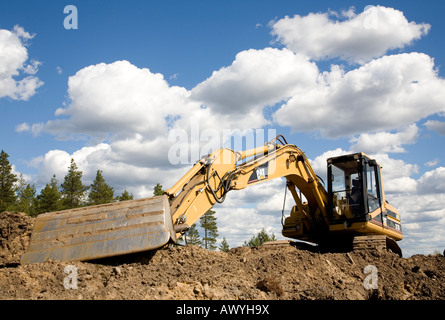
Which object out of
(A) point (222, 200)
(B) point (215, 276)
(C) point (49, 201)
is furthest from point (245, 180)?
(C) point (49, 201)

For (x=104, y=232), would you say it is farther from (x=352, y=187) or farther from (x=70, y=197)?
(x=70, y=197)

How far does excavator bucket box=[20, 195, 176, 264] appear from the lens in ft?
23.9

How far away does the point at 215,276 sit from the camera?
7160 millimetres

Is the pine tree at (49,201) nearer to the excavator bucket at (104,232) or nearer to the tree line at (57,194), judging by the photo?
the tree line at (57,194)

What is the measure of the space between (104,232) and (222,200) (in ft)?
9.03

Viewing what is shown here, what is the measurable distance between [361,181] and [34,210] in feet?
113

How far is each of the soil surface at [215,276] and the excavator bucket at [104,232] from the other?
33 centimetres

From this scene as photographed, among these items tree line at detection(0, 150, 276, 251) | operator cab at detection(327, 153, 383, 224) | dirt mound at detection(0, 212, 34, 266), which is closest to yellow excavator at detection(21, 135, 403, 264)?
operator cab at detection(327, 153, 383, 224)

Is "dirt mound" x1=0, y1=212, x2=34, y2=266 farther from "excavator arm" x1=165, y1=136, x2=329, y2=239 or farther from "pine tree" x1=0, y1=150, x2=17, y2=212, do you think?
"pine tree" x1=0, y1=150, x2=17, y2=212

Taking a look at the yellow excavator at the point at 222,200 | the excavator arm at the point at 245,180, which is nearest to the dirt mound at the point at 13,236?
the yellow excavator at the point at 222,200

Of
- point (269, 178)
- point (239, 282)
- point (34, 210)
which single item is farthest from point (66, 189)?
point (239, 282)

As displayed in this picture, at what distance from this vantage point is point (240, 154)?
9.84 meters

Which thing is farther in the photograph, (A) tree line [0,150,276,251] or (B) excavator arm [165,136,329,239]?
(A) tree line [0,150,276,251]

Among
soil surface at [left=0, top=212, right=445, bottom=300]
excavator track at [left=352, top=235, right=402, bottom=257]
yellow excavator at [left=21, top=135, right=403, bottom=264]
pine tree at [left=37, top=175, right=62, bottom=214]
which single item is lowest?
soil surface at [left=0, top=212, right=445, bottom=300]
